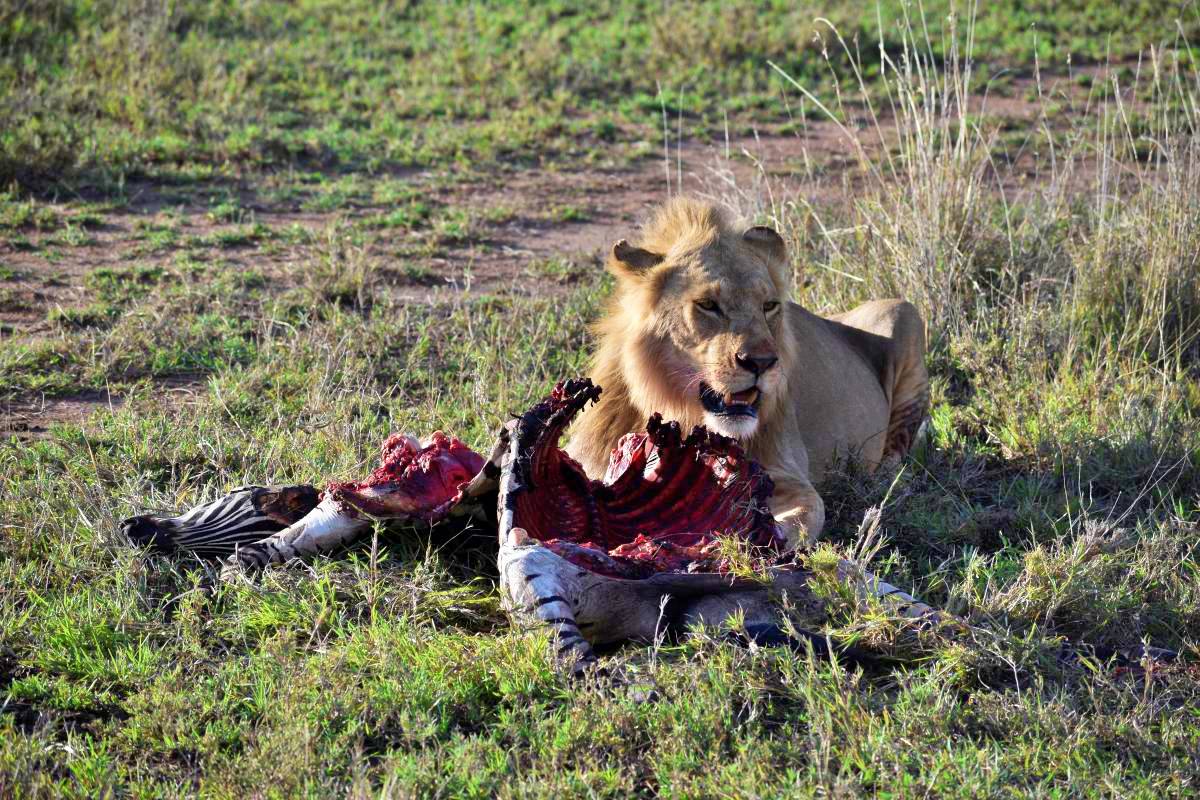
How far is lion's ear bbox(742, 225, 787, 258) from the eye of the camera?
4.16m

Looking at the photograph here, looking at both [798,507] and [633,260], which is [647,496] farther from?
[633,260]

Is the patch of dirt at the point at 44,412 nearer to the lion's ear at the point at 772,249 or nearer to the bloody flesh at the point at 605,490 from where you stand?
the bloody flesh at the point at 605,490

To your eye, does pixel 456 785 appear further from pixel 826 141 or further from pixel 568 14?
pixel 568 14

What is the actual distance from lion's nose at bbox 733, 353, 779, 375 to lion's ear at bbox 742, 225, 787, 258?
48 centimetres

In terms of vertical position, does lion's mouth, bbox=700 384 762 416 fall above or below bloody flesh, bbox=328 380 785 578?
above

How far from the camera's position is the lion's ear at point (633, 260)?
13.5 ft

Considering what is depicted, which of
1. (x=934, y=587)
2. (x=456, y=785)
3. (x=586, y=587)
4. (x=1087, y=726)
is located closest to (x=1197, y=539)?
(x=934, y=587)

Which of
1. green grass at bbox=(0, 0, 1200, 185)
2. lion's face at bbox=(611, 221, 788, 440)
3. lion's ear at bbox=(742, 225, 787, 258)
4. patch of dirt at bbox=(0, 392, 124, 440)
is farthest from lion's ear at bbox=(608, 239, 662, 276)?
green grass at bbox=(0, 0, 1200, 185)

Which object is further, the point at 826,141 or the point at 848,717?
the point at 826,141

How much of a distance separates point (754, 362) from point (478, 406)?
57.1 inches

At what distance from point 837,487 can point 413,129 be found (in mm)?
5150

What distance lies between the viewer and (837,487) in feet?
15.1

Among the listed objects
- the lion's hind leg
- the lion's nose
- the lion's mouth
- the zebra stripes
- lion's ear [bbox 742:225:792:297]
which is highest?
lion's ear [bbox 742:225:792:297]

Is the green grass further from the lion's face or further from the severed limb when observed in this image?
the severed limb
